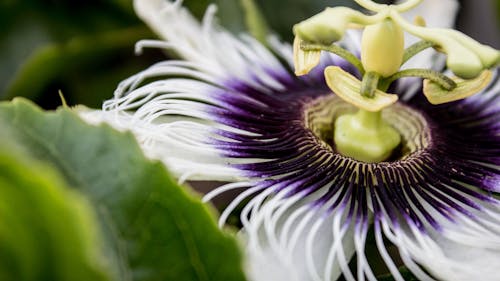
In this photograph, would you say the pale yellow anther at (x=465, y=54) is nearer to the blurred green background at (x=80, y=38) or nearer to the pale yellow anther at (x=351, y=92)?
the pale yellow anther at (x=351, y=92)

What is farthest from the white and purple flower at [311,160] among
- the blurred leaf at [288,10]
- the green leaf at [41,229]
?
the green leaf at [41,229]

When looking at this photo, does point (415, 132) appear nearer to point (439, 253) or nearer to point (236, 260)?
point (439, 253)

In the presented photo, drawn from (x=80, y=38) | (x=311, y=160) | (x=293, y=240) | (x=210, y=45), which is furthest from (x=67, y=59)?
(x=293, y=240)

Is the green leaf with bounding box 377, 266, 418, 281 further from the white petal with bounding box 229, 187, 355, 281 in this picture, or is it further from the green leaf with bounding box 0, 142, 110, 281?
the green leaf with bounding box 0, 142, 110, 281

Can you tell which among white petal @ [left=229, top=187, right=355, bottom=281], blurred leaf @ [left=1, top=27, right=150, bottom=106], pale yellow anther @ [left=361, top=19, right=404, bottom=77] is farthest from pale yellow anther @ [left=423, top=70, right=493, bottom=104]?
blurred leaf @ [left=1, top=27, right=150, bottom=106]

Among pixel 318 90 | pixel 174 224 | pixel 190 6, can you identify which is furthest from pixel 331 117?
pixel 174 224
